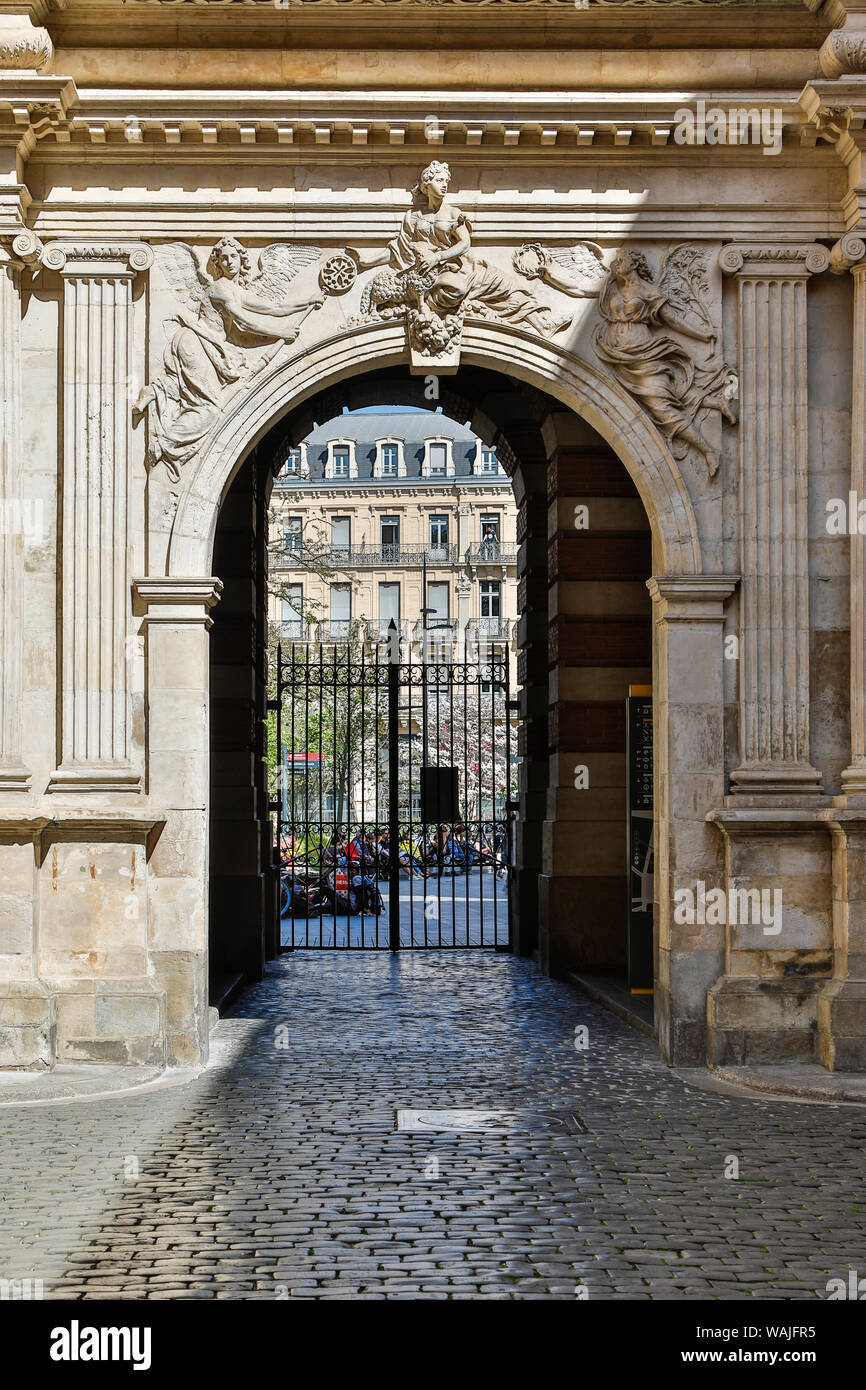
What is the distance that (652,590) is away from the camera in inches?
444

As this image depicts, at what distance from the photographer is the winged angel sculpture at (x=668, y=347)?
11141 millimetres

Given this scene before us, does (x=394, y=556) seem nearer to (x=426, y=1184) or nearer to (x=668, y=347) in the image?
(x=668, y=347)

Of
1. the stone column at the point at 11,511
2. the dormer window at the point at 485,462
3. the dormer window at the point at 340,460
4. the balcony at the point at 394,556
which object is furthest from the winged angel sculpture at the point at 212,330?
the dormer window at the point at 340,460

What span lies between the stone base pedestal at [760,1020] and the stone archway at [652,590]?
155mm

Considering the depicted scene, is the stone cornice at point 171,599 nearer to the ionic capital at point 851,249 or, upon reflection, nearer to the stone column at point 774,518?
the stone column at point 774,518

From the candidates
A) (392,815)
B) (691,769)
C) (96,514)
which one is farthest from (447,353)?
(392,815)

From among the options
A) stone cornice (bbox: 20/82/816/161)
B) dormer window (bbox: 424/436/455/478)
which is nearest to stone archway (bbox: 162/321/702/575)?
stone cornice (bbox: 20/82/816/161)

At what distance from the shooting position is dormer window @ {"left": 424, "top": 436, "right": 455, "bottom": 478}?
58.4 m

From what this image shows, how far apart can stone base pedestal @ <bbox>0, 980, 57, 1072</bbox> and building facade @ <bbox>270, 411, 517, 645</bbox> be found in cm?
3885

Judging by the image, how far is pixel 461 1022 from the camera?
12.8 meters

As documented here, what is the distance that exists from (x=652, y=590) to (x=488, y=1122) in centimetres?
423

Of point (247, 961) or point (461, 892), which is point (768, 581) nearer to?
point (247, 961)

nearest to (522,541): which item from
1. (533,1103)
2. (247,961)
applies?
(247,961)

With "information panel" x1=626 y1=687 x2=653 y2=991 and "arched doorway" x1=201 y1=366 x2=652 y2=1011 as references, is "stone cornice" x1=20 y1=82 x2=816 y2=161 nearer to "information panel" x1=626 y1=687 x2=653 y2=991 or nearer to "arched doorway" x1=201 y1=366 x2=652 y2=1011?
"information panel" x1=626 y1=687 x2=653 y2=991
